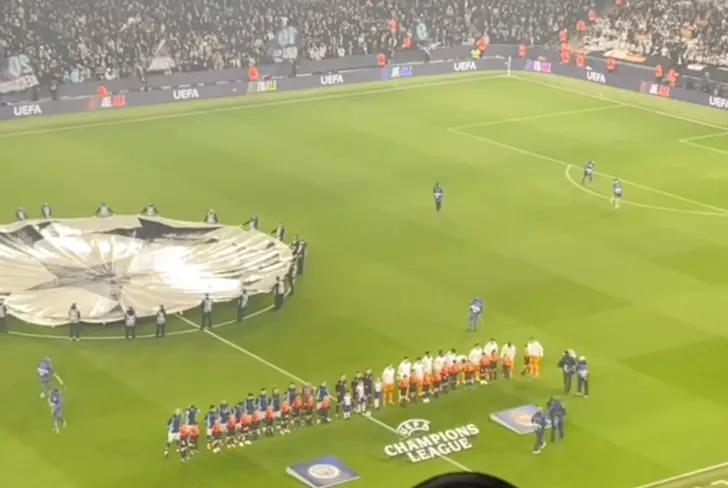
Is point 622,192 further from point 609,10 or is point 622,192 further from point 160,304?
point 609,10

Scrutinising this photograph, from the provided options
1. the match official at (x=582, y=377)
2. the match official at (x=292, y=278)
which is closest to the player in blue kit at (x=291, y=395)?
the match official at (x=582, y=377)

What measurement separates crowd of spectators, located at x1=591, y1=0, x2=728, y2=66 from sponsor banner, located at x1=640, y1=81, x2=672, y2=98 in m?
3.86

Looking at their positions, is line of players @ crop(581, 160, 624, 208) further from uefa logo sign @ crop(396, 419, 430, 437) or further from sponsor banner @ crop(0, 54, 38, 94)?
sponsor banner @ crop(0, 54, 38, 94)

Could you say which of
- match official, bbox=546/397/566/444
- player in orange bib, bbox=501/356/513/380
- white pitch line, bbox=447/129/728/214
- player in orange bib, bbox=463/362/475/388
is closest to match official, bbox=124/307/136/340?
player in orange bib, bbox=463/362/475/388

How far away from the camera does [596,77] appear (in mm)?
104625

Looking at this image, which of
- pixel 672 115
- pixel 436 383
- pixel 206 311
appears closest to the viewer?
pixel 436 383

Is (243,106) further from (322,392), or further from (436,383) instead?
(322,392)

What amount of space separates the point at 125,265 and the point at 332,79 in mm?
45693

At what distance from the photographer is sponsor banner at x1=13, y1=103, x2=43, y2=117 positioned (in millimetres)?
88375

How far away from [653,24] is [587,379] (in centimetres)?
6939

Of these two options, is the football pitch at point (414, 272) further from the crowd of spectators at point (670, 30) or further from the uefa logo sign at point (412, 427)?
the crowd of spectators at point (670, 30)

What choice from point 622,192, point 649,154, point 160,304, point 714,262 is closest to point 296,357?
point 160,304

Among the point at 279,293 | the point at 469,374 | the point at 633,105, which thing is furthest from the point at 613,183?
the point at 469,374

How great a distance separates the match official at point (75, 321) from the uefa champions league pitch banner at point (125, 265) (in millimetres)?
376
